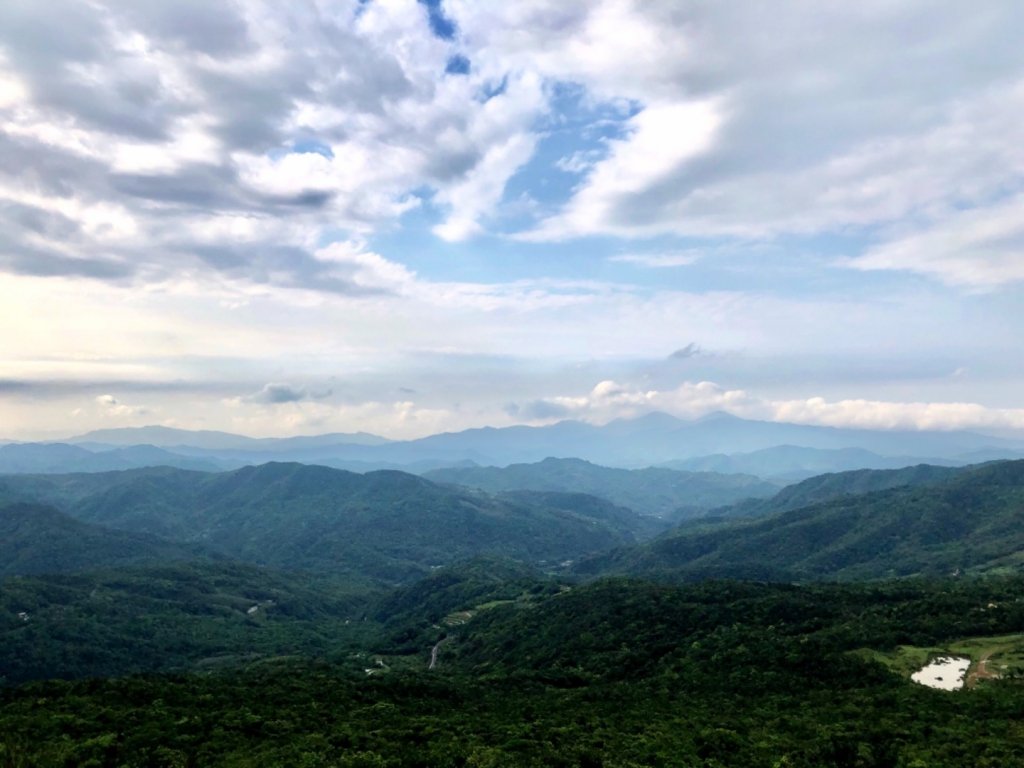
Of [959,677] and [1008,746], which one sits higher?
[1008,746]

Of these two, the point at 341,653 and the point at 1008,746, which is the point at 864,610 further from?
the point at 341,653

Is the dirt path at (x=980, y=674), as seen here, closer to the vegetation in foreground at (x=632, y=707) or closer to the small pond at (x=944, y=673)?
the small pond at (x=944, y=673)

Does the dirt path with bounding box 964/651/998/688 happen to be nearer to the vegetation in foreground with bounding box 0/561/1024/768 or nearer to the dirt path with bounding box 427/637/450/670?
the vegetation in foreground with bounding box 0/561/1024/768

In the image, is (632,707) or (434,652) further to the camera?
(434,652)

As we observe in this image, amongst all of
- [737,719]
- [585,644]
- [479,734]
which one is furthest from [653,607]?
[479,734]

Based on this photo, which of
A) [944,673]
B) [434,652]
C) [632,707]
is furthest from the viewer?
[434,652]

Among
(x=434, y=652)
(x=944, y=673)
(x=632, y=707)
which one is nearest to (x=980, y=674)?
(x=944, y=673)

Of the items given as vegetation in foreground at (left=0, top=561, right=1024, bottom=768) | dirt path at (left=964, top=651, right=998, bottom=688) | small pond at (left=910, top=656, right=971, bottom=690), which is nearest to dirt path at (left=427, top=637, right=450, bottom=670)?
vegetation in foreground at (left=0, top=561, right=1024, bottom=768)

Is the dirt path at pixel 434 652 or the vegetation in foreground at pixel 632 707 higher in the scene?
the vegetation in foreground at pixel 632 707

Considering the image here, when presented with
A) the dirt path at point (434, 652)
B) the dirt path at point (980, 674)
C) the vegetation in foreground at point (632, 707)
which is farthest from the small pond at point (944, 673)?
the dirt path at point (434, 652)

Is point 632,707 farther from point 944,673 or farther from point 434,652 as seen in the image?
point 434,652

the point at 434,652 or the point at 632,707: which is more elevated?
the point at 632,707
